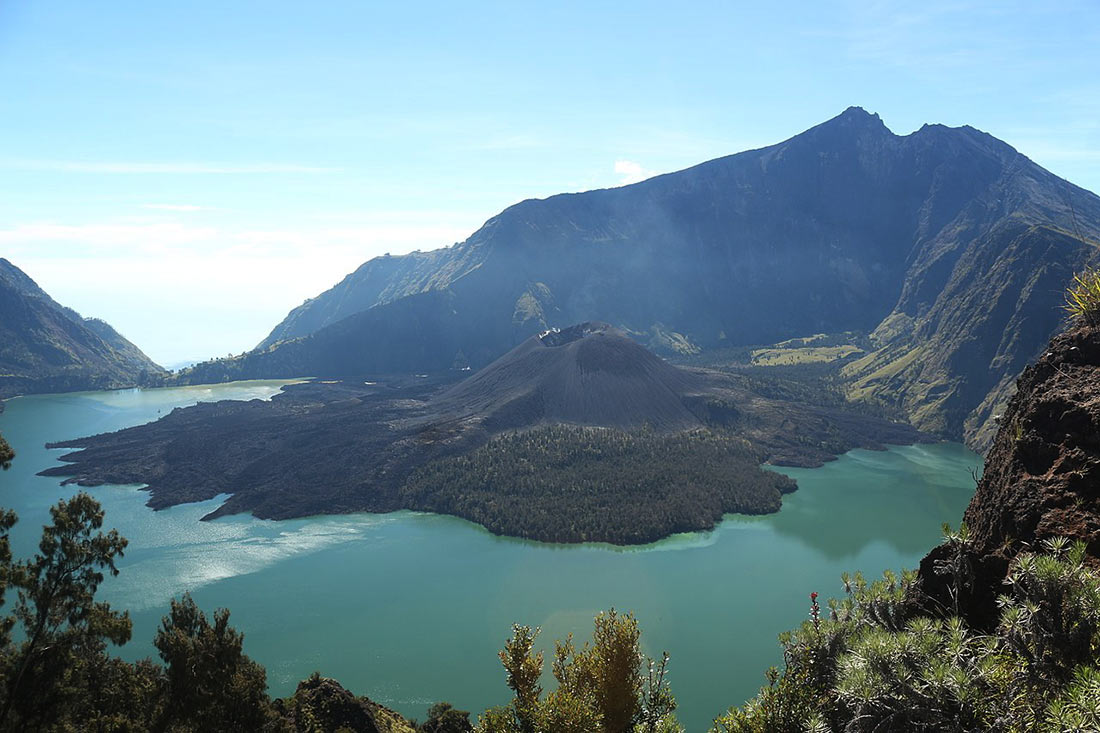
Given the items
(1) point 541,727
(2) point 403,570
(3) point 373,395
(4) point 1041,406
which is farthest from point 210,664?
(3) point 373,395

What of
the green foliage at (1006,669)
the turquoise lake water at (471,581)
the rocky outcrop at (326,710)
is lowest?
the turquoise lake water at (471,581)

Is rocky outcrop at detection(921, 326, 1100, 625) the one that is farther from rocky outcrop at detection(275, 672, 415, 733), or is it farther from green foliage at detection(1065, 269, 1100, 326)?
rocky outcrop at detection(275, 672, 415, 733)

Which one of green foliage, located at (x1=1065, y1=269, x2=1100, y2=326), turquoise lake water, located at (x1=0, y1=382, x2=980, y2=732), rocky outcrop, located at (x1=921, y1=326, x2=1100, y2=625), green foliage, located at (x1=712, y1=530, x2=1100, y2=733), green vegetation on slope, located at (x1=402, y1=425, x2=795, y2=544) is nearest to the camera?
green foliage, located at (x1=712, y1=530, x2=1100, y2=733)

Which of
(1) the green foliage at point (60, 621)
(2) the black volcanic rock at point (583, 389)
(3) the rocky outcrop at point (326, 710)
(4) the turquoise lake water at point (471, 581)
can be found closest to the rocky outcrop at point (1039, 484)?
(3) the rocky outcrop at point (326, 710)

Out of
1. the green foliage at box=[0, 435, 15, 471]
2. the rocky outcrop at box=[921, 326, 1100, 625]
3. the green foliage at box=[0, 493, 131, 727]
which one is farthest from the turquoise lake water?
the green foliage at box=[0, 435, 15, 471]

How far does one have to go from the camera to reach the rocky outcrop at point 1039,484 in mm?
15812

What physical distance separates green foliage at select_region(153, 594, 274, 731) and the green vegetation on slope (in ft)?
164

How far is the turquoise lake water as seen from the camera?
150 ft

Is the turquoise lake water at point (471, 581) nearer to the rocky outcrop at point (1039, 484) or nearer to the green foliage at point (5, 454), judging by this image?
the rocky outcrop at point (1039, 484)

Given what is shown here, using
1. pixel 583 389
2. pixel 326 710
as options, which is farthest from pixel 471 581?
pixel 583 389

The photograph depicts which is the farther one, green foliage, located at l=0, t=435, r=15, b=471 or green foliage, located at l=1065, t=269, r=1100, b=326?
green foliage, located at l=0, t=435, r=15, b=471

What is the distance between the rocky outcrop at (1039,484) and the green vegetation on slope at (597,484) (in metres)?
53.0

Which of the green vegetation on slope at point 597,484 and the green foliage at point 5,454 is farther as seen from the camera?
the green vegetation on slope at point 597,484

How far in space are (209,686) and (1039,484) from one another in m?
26.0
